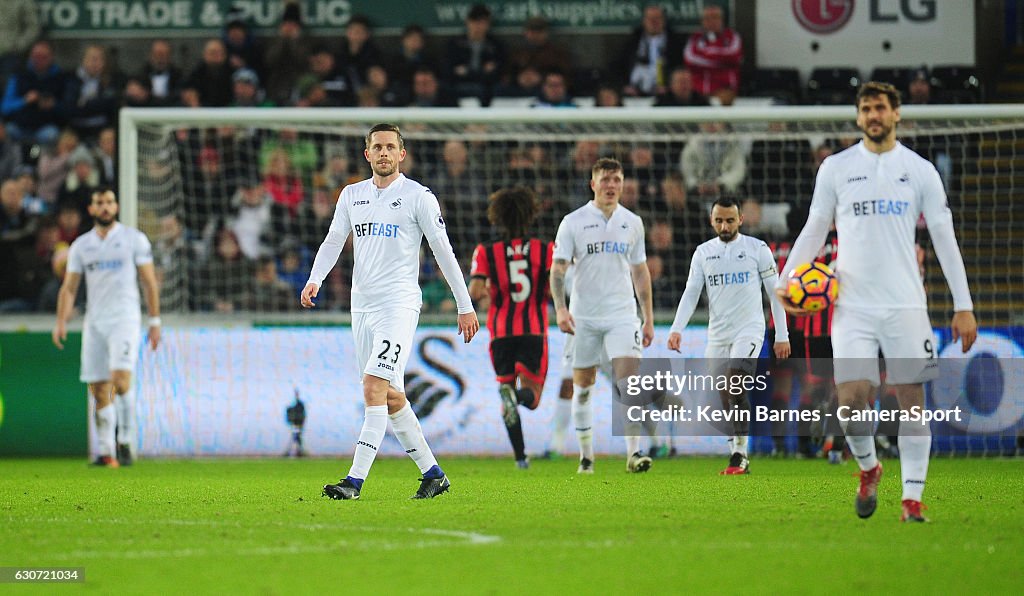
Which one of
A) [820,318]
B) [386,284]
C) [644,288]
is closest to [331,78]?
[820,318]

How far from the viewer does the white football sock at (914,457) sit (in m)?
6.91

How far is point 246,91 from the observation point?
57.8 ft

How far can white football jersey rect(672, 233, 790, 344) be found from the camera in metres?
11.5

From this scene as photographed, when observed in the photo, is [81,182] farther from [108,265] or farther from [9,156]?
[108,265]

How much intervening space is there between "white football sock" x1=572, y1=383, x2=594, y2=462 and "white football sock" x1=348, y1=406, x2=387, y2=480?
3122 millimetres

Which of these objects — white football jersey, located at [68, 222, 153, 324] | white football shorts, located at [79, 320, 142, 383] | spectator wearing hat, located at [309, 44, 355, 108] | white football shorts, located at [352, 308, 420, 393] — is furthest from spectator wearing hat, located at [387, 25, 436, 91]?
white football shorts, located at [352, 308, 420, 393]

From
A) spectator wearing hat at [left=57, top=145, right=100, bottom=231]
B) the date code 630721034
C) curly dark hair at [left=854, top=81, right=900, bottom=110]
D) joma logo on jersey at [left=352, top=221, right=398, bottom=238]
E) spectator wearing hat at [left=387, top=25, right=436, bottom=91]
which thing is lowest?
the date code 630721034

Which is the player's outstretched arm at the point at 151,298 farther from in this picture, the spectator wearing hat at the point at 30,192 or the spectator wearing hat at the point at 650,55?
the spectator wearing hat at the point at 650,55

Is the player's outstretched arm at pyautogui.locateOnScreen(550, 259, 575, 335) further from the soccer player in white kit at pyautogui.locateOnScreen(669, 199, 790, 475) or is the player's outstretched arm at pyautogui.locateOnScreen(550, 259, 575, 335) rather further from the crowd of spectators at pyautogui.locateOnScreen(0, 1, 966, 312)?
the crowd of spectators at pyautogui.locateOnScreen(0, 1, 966, 312)

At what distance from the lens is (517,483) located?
1013 centimetres

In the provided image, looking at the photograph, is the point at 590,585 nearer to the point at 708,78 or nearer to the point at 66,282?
the point at 66,282

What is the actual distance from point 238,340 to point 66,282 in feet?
5.98

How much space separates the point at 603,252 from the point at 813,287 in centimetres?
429

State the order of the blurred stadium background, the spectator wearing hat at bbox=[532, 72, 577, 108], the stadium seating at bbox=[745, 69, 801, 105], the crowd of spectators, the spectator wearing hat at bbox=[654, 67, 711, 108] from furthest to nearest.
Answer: the stadium seating at bbox=[745, 69, 801, 105] < the spectator wearing hat at bbox=[532, 72, 577, 108] < the spectator wearing hat at bbox=[654, 67, 711, 108] < the crowd of spectators < the blurred stadium background
